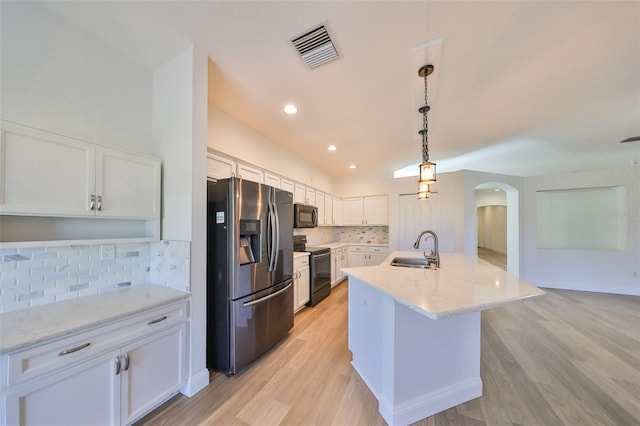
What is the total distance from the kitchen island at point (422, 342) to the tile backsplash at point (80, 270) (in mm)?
1581

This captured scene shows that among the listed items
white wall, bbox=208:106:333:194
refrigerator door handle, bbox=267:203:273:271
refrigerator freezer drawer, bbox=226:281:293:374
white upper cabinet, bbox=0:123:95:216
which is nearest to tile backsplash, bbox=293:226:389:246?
white wall, bbox=208:106:333:194

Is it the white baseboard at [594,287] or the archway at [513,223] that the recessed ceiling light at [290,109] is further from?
the white baseboard at [594,287]

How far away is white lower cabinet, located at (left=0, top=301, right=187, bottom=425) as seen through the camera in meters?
1.04

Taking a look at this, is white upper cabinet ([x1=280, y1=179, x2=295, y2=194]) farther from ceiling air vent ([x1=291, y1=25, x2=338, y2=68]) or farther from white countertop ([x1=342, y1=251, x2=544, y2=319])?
white countertop ([x1=342, y1=251, x2=544, y2=319])

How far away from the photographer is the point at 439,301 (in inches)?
46.8

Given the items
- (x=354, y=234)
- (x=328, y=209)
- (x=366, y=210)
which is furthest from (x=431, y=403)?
(x=354, y=234)

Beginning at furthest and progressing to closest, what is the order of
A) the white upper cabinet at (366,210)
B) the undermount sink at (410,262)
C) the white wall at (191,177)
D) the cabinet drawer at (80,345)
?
the white upper cabinet at (366,210) → the undermount sink at (410,262) → the white wall at (191,177) → the cabinet drawer at (80,345)

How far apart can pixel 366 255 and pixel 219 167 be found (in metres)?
3.87

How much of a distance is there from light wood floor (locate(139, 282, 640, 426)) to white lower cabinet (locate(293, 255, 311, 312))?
1.35 feet

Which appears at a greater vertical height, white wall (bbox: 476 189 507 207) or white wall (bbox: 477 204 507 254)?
white wall (bbox: 476 189 507 207)

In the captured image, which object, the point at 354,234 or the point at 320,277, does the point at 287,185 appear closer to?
the point at 320,277

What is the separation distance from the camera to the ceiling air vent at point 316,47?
1661 mm

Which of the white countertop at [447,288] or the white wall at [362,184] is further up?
the white wall at [362,184]

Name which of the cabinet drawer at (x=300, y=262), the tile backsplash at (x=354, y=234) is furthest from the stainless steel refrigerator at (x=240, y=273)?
the tile backsplash at (x=354, y=234)
